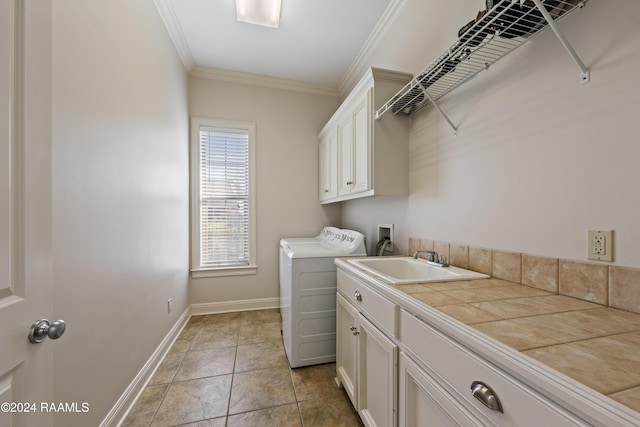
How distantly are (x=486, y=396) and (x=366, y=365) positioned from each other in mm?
796

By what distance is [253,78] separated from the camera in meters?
3.02

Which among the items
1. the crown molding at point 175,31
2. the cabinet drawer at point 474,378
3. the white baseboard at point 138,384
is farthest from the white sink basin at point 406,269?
the crown molding at point 175,31

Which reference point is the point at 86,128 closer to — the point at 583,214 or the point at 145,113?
the point at 145,113

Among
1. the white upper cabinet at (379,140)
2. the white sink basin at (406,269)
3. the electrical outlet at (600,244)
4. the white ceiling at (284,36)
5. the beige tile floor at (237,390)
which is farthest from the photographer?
the white ceiling at (284,36)

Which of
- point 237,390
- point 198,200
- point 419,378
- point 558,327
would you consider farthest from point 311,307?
point 198,200

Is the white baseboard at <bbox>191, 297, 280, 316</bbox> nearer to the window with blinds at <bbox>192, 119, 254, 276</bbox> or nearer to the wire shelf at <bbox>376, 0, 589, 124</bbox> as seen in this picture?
the window with blinds at <bbox>192, 119, 254, 276</bbox>

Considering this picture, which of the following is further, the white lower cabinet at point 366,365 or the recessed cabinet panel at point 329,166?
the recessed cabinet panel at point 329,166

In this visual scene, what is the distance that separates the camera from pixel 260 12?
2033mm

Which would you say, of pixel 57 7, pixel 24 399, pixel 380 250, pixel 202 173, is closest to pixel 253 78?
pixel 202 173

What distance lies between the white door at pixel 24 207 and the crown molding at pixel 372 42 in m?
2.12

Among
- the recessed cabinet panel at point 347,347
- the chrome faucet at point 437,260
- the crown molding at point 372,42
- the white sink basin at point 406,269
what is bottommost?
the recessed cabinet panel at point 347,347

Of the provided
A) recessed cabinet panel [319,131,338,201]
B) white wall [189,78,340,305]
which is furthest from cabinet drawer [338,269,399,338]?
white wall [189,78,340,305]

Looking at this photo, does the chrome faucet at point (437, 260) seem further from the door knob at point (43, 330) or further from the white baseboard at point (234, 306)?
the white baseboard at point (234, 306)

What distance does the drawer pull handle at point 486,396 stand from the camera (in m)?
0.56
